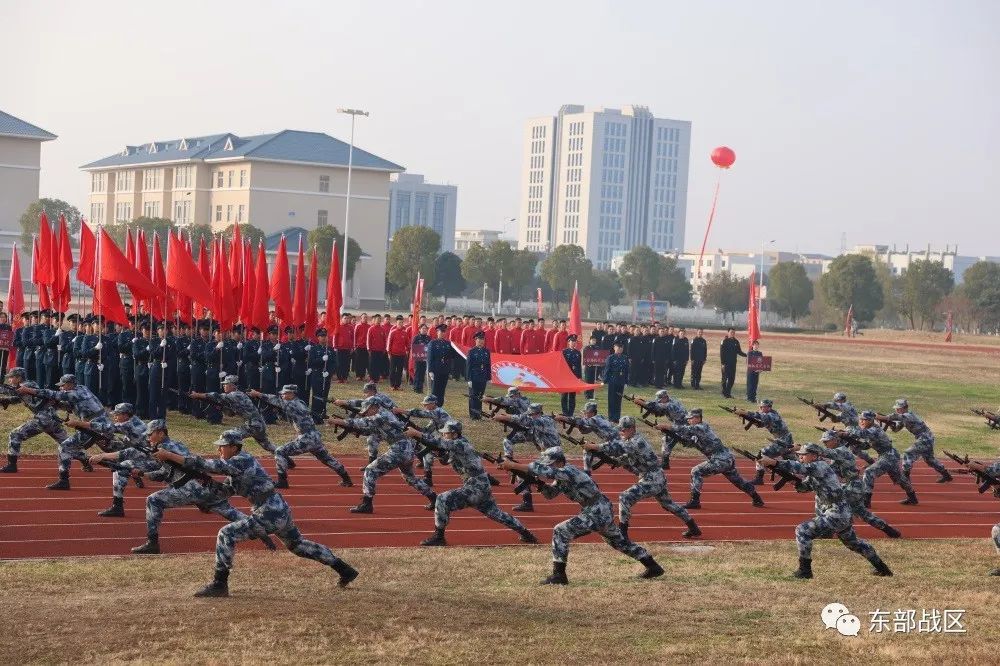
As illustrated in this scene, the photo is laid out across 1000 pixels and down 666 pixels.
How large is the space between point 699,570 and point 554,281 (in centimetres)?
8435

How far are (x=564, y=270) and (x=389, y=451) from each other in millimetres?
81944

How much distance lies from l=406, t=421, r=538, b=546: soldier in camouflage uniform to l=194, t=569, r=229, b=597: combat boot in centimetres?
333

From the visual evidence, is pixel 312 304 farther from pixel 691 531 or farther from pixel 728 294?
A: pixel 728 294

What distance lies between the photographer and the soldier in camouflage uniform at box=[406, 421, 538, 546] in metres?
15.1

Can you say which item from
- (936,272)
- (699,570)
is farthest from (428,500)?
(936,272)

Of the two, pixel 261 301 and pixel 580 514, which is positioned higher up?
pixel 261 301

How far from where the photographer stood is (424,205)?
194125 mm

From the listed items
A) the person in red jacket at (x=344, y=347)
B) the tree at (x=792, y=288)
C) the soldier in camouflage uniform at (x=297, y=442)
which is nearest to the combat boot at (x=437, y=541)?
the soldier in camouflage uniform at (x=297, y=442)

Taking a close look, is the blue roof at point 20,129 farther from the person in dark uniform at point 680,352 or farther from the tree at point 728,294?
the person in dark uniform at point 680,352

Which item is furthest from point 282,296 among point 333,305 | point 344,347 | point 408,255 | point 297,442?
point 408,255

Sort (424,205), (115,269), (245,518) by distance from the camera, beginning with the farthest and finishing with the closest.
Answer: (424,205), (115,269), (245,518)

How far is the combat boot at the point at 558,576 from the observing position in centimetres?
1357

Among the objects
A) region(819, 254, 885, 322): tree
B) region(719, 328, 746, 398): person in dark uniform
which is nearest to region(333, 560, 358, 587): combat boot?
region(719, 328, 746, 398): person in dark uniform

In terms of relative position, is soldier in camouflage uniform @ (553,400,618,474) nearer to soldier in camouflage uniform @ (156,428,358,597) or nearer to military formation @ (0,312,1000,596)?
military formation @ (0,312,1000,596)
